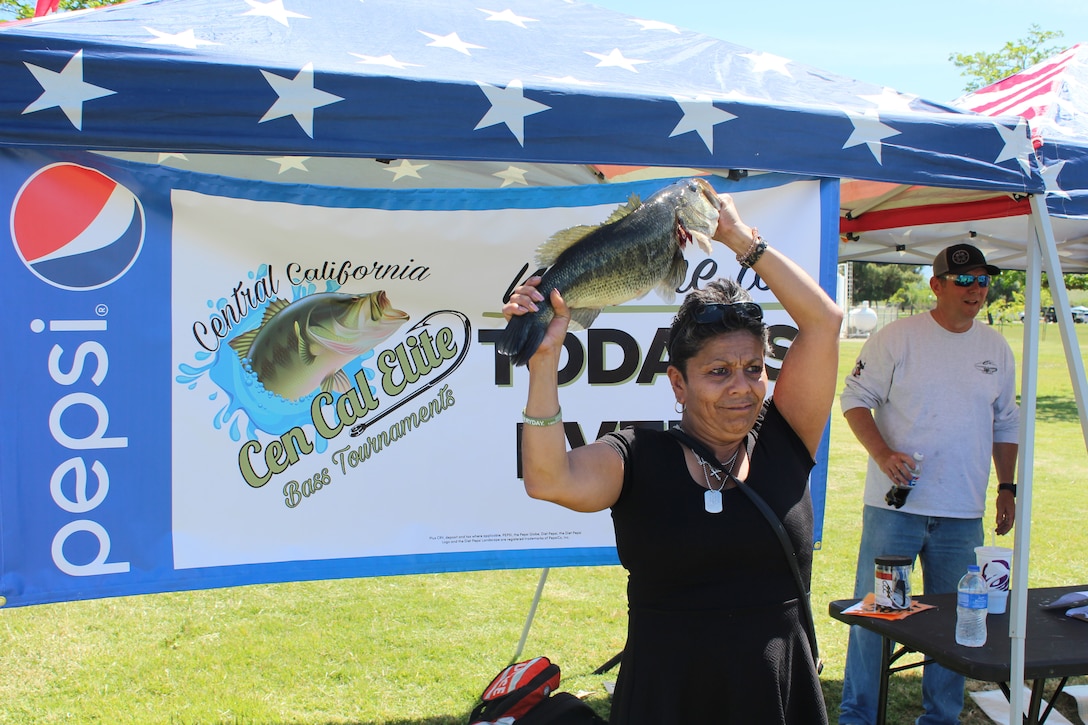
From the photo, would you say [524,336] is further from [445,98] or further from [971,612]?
[971,612]

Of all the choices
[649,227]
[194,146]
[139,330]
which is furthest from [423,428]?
[649,227]

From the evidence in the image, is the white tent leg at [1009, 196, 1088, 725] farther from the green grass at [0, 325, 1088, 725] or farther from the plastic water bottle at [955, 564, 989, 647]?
the green grass at [0, 325, 1088, 725]

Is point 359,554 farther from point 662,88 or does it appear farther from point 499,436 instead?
point 662,88

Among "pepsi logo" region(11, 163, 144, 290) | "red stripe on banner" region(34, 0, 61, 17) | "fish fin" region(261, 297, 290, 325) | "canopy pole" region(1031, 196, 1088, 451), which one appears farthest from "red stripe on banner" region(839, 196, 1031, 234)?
"red stripe on banner" region(34, 0, 61, 17)

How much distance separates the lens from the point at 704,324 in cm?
190

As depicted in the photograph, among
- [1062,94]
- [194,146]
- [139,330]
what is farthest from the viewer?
[1062,94]

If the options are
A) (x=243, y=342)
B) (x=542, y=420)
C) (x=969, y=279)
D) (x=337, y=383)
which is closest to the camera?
(x=542, y=420)

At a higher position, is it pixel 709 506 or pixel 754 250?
pixel 754 250

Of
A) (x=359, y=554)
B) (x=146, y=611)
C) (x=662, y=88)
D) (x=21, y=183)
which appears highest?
(x=662, y=88)

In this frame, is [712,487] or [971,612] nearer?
[712,487]

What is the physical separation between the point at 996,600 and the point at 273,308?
103 inches

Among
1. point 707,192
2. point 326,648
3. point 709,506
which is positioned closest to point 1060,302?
point 707,192

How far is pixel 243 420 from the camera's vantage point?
9.21 ft

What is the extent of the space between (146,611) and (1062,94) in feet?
16.4
